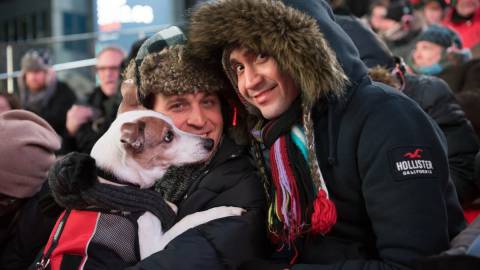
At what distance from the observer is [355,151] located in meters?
2.01

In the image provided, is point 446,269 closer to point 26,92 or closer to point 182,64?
point 182,64

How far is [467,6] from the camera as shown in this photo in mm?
6469

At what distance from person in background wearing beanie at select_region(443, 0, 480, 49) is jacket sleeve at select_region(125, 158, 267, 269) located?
4956mm

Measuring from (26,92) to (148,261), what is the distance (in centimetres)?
545

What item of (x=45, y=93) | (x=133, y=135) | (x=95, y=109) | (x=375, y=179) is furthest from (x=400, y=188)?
(x=45, y=93)

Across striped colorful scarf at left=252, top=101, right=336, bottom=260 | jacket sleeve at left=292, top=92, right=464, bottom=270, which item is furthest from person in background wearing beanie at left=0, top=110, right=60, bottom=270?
jacket sleeve at left=292, top=92, right=464, bottom=270

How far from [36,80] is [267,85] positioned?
5405 mm

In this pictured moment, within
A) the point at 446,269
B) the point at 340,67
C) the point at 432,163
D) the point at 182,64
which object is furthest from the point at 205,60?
the point at 446,269

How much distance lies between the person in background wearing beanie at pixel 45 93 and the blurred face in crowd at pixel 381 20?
143 inches

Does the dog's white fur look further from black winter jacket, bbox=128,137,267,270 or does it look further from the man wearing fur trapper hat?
the man wearing fur trapper hat

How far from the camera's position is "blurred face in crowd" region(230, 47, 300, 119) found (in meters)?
2.15

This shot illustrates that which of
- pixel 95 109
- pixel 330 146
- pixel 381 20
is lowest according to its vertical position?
pixel 95 109

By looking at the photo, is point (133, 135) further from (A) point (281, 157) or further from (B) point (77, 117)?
(B) point (77, 117)

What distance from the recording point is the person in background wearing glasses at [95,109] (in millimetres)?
5645
